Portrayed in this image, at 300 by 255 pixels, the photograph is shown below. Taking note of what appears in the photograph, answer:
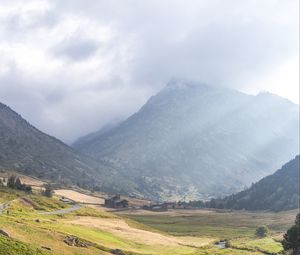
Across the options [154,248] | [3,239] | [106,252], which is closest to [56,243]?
[106,252]

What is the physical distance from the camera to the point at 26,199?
563 feet

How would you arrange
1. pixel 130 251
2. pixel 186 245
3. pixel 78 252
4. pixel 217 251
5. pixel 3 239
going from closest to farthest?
1. pixel 3 239
2. pixel 78 252
3. pixel 130 251
4. pixel 217 251
5. pixel 186 245

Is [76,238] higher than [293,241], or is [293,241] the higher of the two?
[293,241]

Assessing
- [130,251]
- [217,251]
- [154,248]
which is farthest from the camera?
[217,251]

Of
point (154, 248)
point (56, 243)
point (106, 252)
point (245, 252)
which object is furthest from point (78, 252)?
point (245, 252)

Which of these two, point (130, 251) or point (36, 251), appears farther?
point (130, 251)

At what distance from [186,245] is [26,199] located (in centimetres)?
6267

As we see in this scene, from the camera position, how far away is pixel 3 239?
2527 inches

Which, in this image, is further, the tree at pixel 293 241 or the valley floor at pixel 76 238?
the tree at pixel 293 241

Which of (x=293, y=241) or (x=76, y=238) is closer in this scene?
(x=76, y=238)

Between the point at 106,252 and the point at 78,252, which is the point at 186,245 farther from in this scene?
the point at 78,252

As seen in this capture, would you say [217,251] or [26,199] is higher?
[26,199]

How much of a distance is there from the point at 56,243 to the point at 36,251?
19.7 metres

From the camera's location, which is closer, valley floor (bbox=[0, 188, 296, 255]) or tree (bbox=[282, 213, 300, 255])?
valley floor (bbox=[0, 188, 296, 255])
